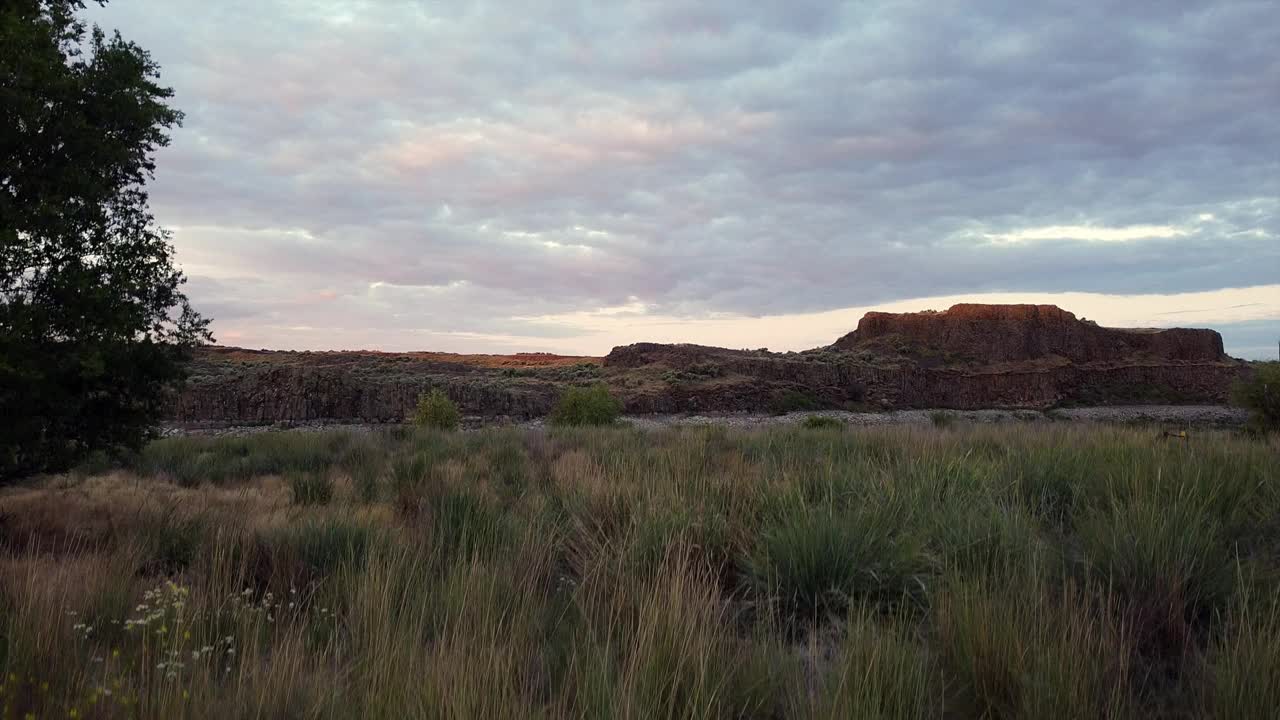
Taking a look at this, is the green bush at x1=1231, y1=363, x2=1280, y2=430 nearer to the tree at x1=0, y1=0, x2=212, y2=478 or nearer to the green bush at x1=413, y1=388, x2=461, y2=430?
the green bush at x1=413, y1=388, x2=461, y2=430

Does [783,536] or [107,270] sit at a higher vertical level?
[107,270]

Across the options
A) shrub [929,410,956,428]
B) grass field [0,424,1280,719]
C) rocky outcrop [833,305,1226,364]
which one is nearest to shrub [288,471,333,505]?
grass field [0,424,1280,719]

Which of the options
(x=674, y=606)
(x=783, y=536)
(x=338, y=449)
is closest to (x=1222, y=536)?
(x=783, y=536)

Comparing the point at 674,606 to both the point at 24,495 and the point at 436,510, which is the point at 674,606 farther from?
the point at 24,495

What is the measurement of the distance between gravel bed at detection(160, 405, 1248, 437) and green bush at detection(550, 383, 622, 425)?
1009mm

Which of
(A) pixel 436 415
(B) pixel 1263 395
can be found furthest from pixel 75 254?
(B) pixel 1263 395

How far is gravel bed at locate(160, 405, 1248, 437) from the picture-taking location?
A: 2439 cm

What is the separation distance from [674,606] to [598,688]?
21.0 inches

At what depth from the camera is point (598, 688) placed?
8.34ft

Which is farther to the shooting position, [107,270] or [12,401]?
[107,270]

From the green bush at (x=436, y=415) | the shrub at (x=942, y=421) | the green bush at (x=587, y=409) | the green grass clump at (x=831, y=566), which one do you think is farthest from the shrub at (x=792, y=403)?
the green grass clump at (x=831, y=566)

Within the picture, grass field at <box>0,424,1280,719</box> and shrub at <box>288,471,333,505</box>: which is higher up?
grass field at <box>0,424,1280,719</box>

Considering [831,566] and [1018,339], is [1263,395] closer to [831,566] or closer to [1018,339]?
[831,566]

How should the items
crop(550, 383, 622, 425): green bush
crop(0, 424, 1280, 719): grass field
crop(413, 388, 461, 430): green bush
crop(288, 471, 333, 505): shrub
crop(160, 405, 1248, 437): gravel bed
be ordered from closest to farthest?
crop(0, 424, 1280, 719): grass field
crop(288, 471, 333, 505): shrub
crop(413, 388, 461, 430): green bush
crop(550, 383, 622, 425): green bush
crop(160, 405, 1248, 437): gravel bed
